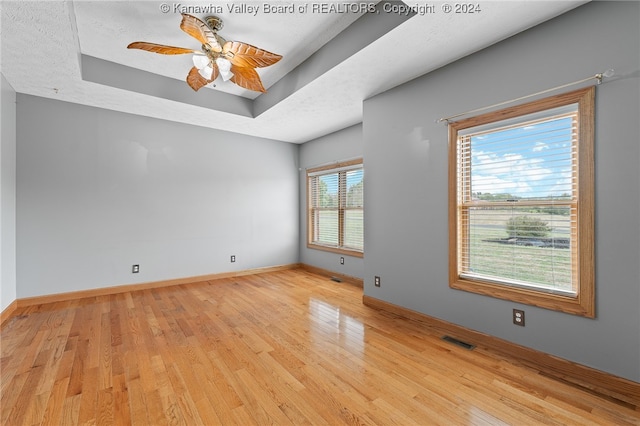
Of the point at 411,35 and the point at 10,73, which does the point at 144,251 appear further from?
the point at 411,35

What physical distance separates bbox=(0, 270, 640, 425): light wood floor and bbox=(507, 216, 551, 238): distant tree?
104 centimetres

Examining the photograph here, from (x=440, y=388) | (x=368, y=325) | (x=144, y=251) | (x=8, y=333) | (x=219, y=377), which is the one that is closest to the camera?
(x=440, y=388)

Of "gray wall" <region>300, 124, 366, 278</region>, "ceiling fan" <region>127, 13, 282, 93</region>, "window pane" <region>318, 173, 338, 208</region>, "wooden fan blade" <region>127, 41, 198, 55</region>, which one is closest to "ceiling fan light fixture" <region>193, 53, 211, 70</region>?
"ceiling fan" <region>127, 13, 282, 93</region>

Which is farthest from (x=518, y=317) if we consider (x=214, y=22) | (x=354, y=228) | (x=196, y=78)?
(x=196, y=78)

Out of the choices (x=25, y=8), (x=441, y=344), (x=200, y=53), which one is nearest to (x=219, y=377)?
(x=441, y=344)

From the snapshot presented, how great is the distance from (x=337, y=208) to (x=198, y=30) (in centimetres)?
351

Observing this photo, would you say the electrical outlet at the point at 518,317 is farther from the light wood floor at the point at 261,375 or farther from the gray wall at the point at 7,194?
the gray wall at the point at 7,194

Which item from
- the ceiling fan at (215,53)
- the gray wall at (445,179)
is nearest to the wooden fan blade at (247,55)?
the ceiling fan at (215,53)

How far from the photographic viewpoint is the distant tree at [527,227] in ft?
7.43

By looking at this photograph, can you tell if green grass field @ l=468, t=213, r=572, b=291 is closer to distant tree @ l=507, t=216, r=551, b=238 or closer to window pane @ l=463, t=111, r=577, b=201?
distant tree @ l=507, t=216, r=551, b=238

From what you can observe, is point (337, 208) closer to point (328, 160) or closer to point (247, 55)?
point (328, 160)

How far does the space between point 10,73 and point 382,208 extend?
14.0 feet

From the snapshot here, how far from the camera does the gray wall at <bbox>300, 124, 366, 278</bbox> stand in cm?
475

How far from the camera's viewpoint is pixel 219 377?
6.67 feet
